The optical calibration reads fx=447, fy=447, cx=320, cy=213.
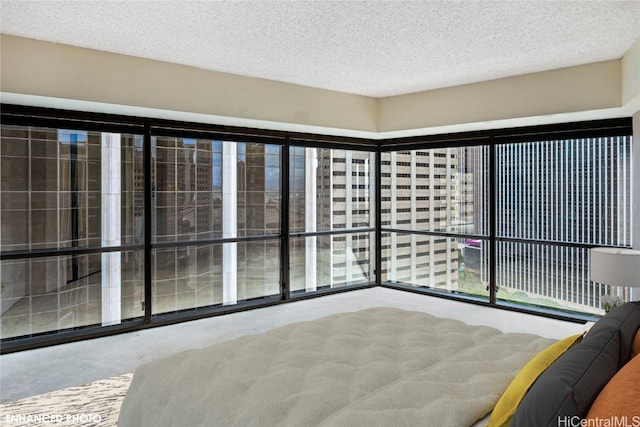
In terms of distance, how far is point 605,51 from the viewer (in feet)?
13.1

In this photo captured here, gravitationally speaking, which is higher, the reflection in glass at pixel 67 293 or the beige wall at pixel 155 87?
the beige wall at pixel 155 87

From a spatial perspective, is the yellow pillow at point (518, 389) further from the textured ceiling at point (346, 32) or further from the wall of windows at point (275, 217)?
the wall of windows at point (275, 217)

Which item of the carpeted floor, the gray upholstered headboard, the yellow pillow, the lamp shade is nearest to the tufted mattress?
the yellow pillow

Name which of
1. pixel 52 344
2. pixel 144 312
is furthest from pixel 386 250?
pixel 52 344

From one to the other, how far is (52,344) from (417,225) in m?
4.72

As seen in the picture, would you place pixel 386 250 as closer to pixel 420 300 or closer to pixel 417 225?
pixel 417 225

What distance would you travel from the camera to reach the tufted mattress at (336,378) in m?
1.68

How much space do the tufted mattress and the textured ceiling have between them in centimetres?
216

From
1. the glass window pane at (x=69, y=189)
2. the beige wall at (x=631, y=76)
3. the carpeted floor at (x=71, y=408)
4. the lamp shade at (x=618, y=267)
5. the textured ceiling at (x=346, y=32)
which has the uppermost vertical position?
the textured ceiling at (x=346, y=32)

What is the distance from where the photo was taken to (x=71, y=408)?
2.91 m

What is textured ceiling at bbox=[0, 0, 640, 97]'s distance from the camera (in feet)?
10.0

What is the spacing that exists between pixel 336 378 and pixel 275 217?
4.02m

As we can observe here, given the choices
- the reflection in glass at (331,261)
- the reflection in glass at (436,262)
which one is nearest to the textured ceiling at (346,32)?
the reflection in glass at (436,262)

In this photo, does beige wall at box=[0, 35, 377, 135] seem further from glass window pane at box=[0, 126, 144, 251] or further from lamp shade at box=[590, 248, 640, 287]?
lamp shade at box=[590, 248, 640, 287]
